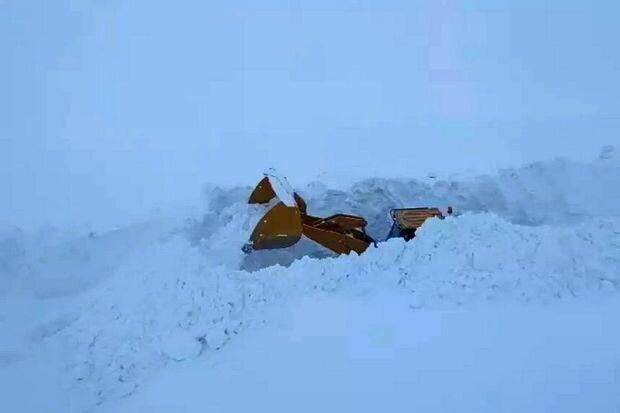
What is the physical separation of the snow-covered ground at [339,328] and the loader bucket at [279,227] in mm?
335

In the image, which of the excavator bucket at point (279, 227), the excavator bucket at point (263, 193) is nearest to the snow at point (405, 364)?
the excavator bucket at point (279, 227)

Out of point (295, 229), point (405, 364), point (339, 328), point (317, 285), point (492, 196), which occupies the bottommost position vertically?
point (405, 364)

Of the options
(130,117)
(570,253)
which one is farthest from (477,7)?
(570,253)

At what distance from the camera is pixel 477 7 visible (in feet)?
30.9

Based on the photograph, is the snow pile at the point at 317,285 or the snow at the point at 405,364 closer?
the snow at the point at 405,364

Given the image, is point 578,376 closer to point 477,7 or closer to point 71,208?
point 71,208

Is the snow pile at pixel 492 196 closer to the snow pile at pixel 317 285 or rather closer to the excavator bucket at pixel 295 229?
the excavator bucket at pixel 295 229

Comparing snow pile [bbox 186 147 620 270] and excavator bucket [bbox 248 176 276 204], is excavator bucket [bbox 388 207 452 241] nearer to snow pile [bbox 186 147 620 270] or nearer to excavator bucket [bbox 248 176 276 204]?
snow pile [bbox 186 147 620 270]

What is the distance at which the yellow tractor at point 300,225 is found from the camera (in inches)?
189

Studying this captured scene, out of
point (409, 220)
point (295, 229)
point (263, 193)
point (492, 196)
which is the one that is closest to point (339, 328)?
point (295, 229)

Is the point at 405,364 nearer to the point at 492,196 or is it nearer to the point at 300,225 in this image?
the point at 300,225

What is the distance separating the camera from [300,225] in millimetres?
4809

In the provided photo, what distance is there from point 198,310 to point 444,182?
300 cm

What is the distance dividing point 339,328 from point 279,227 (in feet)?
3.75
